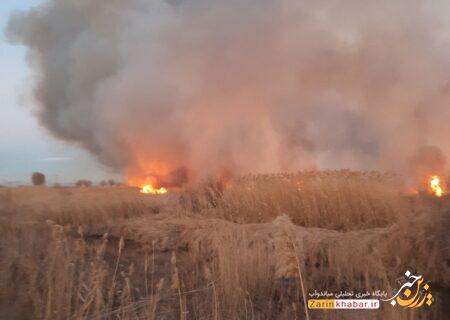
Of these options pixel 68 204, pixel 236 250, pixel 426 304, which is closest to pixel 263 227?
pixel 236 250

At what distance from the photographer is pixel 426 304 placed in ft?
12.3

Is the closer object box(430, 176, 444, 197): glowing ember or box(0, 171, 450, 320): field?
A: box(0, 171, 450, 320): field

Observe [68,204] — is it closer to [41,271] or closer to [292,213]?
[292,213]

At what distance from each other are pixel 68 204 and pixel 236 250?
5.98 metres

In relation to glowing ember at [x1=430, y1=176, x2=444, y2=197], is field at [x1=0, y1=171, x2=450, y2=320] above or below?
below

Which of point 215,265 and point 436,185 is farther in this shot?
point 436,185

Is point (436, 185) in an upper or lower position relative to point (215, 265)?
upper

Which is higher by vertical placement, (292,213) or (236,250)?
(292,213)

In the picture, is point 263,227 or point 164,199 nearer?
point 263,227

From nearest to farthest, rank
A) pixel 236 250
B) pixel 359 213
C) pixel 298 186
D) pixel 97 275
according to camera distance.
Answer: pixel 97 275 → pixel 236 250 → pixel 359 213 → pixel 298 186

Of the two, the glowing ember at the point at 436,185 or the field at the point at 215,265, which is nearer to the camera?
the field at the point at 215,265

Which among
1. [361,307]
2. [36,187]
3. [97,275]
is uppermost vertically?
[36,187]

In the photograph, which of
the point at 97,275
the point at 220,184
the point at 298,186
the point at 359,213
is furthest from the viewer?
the point at 220,184

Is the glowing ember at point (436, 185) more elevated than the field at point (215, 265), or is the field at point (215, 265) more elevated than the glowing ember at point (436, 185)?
the glowing ember at point (436, 185)
